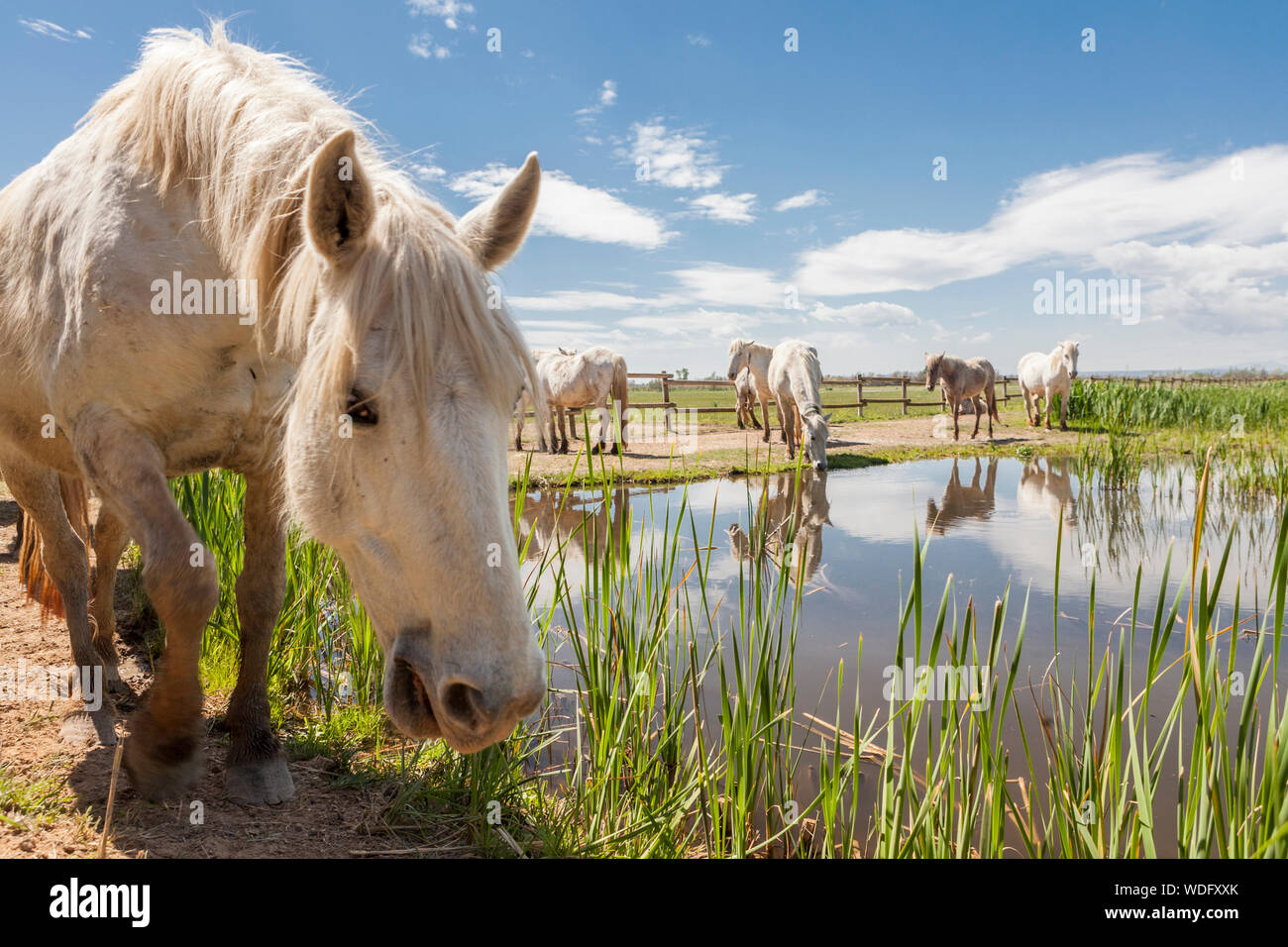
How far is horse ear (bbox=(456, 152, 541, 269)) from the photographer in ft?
5.61

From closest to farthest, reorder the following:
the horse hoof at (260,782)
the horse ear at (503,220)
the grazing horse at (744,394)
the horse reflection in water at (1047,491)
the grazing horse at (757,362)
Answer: the horse ear at (503,220) < the horse hoof at (260,782) < the horse reflection in water at (1047,491) < the grazing horse at (757,362) < the grazing horse at (744,394)

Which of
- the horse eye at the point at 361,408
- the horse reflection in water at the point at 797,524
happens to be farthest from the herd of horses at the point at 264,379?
the horse reflection in water at the point at 797,524

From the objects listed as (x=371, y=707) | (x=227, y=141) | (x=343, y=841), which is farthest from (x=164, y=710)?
(x=227, y=141)

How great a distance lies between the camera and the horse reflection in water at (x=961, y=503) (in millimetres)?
7922

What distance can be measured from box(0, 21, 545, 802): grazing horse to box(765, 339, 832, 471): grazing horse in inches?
392

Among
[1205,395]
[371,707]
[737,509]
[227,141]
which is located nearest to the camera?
[227,141]

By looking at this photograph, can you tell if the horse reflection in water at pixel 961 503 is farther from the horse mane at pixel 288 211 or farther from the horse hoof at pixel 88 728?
the horse hoof at pixel 88 728

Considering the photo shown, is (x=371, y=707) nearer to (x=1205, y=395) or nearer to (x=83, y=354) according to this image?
(x=83, y=354)

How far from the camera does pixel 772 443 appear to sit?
1198 cm

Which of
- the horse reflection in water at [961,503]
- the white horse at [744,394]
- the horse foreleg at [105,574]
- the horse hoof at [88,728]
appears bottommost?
the horse hoof at [88,728]

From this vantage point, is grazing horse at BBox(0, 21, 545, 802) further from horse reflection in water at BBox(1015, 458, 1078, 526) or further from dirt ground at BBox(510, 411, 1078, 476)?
dirt ground at BBox(510, 411, 1078, 476)

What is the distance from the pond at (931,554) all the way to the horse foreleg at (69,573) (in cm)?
171
